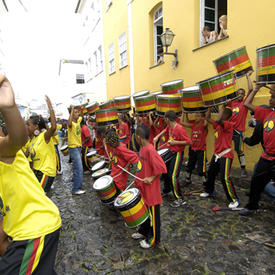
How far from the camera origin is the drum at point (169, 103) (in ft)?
14.6

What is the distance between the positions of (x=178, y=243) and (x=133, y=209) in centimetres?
94

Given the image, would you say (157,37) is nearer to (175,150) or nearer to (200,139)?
(200,139)

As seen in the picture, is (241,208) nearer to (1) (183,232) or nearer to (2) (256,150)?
(1) (183,232)

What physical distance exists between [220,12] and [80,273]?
28.9 ft

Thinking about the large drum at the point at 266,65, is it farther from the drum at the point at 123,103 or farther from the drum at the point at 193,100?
the drum at the point at 123,103

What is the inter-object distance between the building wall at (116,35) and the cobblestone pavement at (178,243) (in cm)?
874

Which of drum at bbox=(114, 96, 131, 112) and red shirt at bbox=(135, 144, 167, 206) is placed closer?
red shirt at bbox=(135, 144, 167, 206)

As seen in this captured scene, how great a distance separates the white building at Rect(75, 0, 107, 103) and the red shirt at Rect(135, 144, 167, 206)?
13.1 metres

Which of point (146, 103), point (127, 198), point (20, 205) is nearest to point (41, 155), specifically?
point (127, 198)

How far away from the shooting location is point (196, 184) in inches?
205

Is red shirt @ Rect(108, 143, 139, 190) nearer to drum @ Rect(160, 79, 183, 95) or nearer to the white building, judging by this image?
drum @ Rect(160, 79, 183, 95)

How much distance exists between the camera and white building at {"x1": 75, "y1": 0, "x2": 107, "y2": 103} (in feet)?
50.3

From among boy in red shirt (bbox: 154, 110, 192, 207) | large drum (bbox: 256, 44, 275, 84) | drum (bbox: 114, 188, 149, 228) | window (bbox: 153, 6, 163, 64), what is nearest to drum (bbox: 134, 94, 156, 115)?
boy in red shirt (bbox: 154, 110, 192, 207)

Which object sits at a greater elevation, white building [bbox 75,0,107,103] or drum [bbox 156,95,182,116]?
white building [bbox 75,0,107,103]
